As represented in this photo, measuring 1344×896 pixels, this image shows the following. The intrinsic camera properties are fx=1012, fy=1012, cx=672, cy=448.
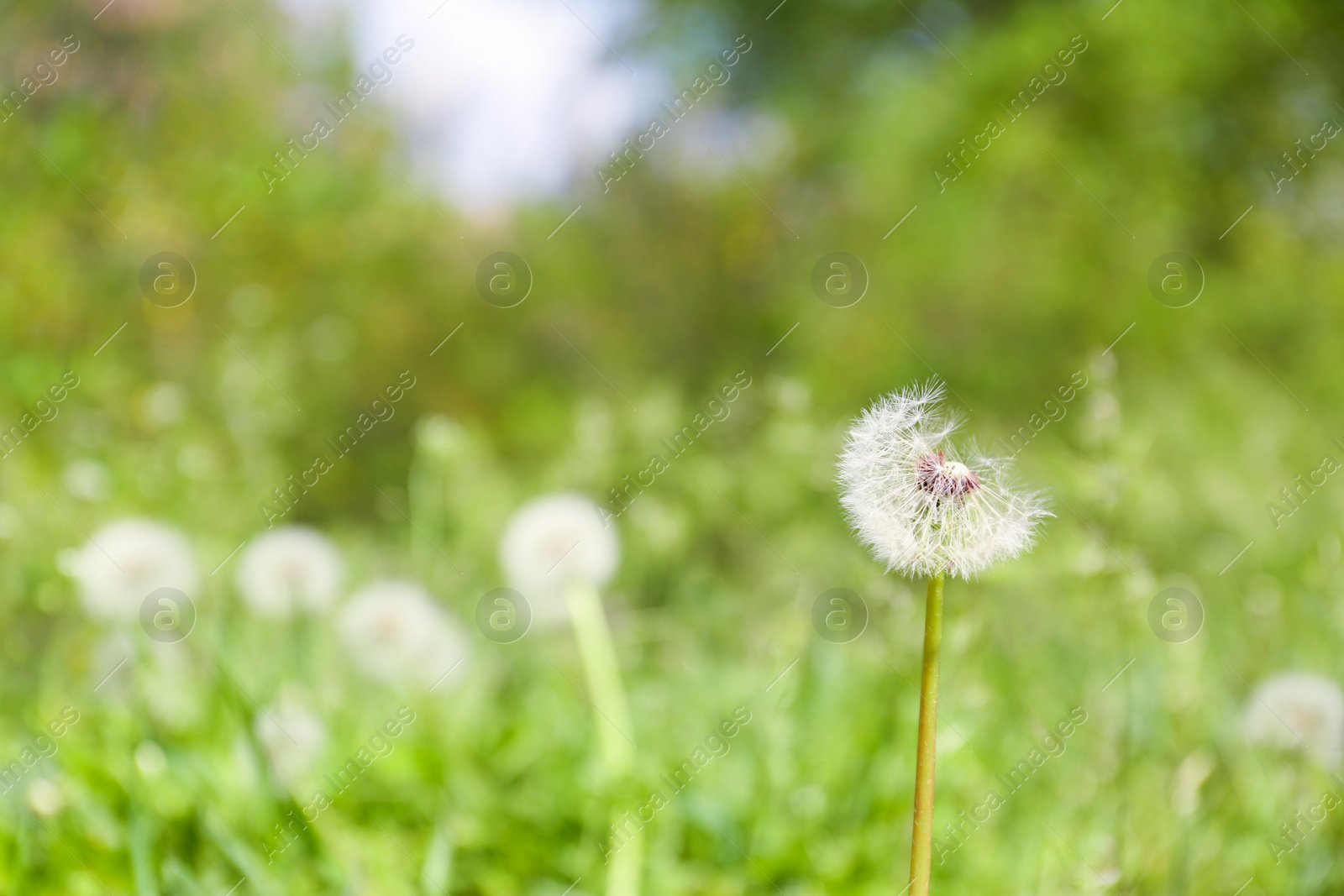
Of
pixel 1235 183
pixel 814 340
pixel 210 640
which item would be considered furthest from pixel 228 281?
pixel 1235 183

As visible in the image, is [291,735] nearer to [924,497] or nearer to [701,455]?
[924,497]

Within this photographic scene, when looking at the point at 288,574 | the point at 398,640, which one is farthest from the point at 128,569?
the point at 398,640

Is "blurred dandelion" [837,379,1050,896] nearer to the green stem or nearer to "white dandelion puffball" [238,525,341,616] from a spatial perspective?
the green stem

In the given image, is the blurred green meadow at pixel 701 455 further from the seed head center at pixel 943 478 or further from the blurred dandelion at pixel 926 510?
the seed head center at pixel 943 478

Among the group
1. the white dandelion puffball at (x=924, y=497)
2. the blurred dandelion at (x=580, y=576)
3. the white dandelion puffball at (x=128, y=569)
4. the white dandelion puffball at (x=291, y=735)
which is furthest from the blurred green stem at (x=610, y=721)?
the white dandelion puffball at (x=924, y=497)

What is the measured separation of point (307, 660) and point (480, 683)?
488 mm

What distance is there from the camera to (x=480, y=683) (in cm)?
290

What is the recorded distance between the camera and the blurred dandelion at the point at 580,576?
2.19 metres

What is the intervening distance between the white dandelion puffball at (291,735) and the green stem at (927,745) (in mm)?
1262

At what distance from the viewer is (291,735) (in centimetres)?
205

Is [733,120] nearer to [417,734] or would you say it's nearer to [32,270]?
→ [32,270]

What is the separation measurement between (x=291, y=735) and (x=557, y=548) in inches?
28.4

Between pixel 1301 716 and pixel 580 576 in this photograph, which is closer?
pixel 1301 716

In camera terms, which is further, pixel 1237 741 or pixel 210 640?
pixel 1237 741
